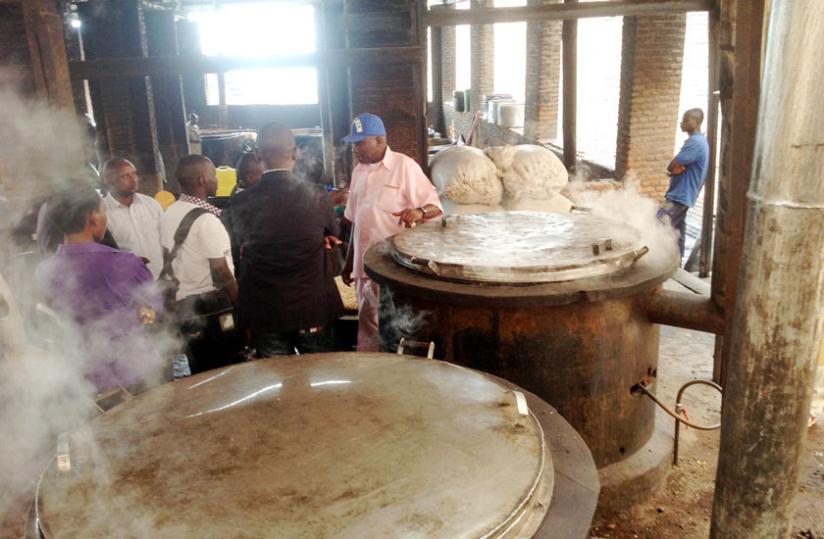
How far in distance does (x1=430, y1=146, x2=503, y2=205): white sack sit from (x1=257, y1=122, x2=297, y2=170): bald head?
1923 mm

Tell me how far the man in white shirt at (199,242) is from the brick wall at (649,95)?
245 inches

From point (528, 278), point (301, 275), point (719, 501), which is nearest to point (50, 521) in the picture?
point (719, 501)

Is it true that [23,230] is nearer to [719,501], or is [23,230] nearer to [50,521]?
[50,521]

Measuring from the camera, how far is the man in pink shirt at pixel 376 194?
4.37 meters

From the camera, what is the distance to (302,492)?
1.61 metres

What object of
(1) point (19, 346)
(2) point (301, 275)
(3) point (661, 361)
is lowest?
(3) point (661, 361)

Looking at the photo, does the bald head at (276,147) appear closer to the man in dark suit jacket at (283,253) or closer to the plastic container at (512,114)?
the man in dark suit jacket at (283,253)

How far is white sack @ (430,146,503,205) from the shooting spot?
5406mm

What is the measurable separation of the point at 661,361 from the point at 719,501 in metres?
3.08

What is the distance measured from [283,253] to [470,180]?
6.99 ft

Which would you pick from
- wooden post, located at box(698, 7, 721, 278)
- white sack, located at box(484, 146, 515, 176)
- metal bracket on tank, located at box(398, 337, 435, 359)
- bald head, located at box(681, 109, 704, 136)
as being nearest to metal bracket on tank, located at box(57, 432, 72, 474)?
metal bracket on tank, located at box(398, 337, 435, 359)

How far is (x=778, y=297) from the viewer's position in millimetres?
1652

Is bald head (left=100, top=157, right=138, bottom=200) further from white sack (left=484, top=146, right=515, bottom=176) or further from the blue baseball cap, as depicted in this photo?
white sack (left=484, top=146, right=515, bottom=176)

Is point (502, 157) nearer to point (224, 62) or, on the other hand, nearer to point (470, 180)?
point (470, 180)
